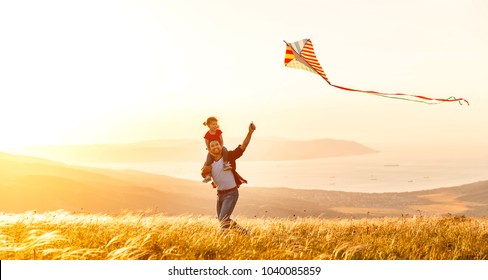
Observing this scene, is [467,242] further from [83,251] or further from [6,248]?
[6,248]

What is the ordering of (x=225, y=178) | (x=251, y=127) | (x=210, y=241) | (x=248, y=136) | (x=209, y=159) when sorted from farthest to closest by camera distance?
(x=209, y=159)
(x=225, y=178)
(x=248, y=136)
(x=251, y=127)
(x=210, y=241)

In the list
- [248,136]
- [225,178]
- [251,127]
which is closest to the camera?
[251,127]

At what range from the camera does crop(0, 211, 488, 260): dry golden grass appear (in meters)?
6.56

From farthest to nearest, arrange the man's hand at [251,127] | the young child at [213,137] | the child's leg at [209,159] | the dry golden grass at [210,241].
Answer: the child's leg at [209,159], the young child at [213,137], the man's hand at [251,127], the dry golden grass at [210,241]

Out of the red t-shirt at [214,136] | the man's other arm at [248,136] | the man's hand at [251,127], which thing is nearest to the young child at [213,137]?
the red t-shirt at [214,136]

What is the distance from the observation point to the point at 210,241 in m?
7.20

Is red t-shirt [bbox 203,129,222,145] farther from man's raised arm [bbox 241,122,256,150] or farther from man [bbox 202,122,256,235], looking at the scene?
man's raised arm [bbox 241,122,256,150]

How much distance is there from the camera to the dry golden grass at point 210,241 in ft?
21.5

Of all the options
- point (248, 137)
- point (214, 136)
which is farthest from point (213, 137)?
point (248, 137)

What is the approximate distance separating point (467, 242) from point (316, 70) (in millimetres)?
3490

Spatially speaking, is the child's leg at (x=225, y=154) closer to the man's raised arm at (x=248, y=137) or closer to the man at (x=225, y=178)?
the man at (x=225, y=178)

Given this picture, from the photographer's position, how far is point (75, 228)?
26.9 ft

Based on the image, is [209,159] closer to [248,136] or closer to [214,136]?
[214,136]
